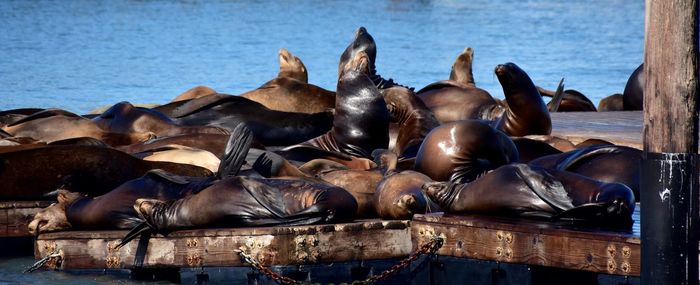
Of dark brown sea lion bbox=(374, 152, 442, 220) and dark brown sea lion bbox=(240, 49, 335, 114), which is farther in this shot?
dark brown sea lion bbox=(240, 49, 335, 114)

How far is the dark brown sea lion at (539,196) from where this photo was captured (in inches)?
260

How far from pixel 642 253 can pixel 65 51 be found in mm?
29759

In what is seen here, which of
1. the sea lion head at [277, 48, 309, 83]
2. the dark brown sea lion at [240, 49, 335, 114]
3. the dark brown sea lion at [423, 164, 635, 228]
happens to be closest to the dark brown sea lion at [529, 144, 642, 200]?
the dark brown sea lion at [423, 164, 635, 228]

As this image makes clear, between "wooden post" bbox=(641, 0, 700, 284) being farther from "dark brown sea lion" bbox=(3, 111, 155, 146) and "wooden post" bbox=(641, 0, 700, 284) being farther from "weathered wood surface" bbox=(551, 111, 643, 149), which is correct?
"dark brown sea lion" bbox=(3, 111, 155, 146)

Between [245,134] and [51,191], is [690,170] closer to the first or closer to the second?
[245,134]

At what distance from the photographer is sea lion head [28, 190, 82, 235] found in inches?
309

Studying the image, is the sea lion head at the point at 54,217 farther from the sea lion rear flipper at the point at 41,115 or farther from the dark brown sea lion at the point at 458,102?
the dark brown sea lion at the point at 458,102

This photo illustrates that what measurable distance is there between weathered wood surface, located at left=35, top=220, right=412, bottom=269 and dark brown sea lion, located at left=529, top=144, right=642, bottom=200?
1.00 m

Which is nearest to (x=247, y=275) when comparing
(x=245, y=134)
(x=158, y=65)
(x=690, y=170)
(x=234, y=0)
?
(x=245, y=134)

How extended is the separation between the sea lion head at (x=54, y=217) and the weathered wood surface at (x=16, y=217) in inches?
19.3

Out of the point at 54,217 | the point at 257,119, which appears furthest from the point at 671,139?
the point at 257,119

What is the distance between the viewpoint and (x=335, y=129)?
1009 centimetres

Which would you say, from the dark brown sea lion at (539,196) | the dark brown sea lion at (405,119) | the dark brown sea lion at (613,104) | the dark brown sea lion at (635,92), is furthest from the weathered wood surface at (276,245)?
the dark brown sea lion at (613,104)

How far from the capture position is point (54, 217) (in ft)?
25.9
